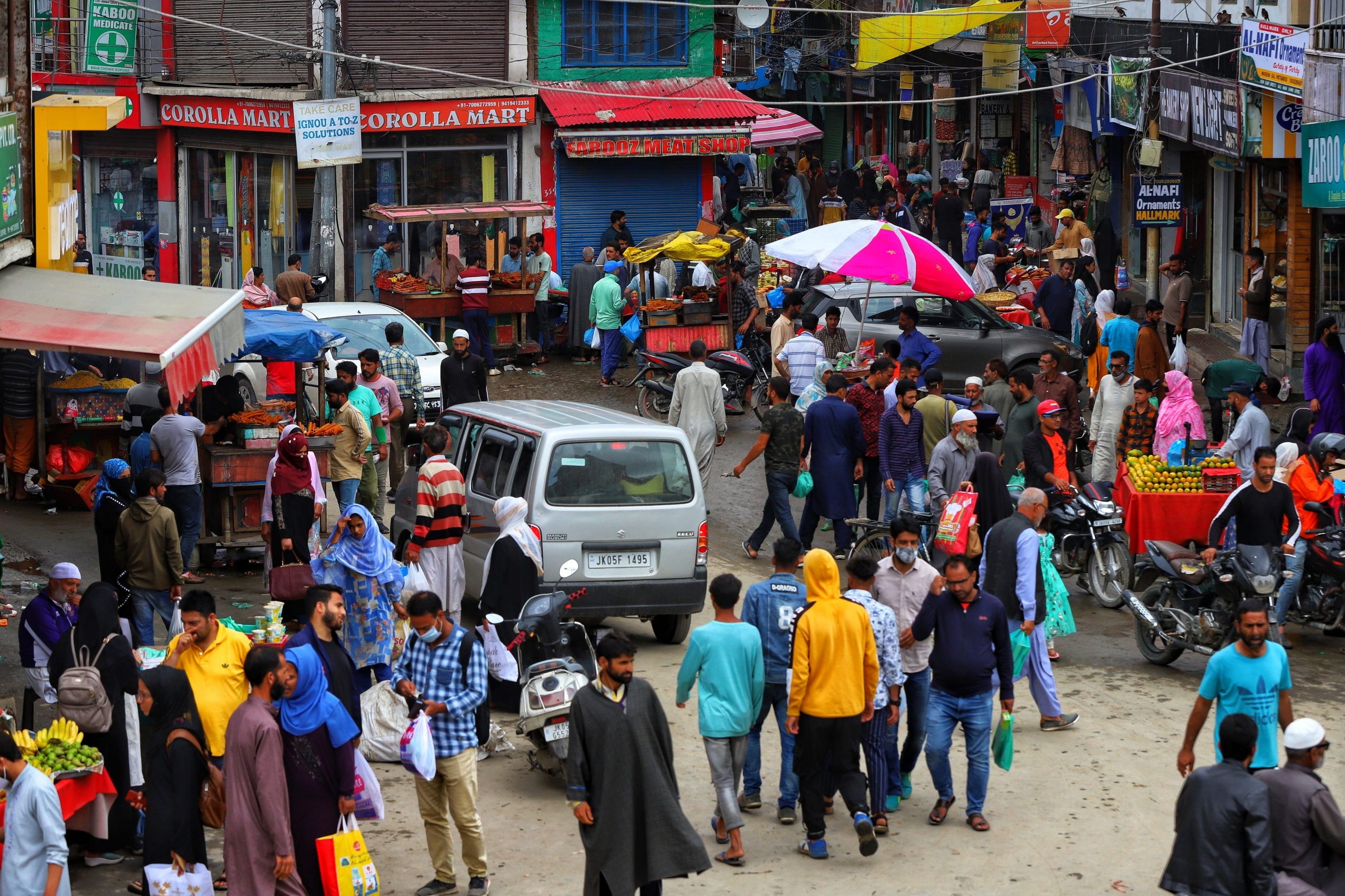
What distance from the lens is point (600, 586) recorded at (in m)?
11.4

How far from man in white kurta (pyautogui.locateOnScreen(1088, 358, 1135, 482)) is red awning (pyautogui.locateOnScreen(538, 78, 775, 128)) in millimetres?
13141

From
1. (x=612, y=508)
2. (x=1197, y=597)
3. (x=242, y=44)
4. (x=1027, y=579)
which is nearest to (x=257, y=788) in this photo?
(x=612, y=508)

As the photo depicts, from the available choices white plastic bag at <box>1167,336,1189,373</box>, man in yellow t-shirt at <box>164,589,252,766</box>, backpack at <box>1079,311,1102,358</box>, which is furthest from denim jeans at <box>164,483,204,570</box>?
backpack at <box>1079,311,1102,358</box>

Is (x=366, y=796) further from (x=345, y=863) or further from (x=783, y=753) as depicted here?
(x=783, y=753)

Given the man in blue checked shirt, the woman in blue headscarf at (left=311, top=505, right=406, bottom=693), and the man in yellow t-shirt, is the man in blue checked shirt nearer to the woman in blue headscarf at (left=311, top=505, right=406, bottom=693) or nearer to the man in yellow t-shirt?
the man in yellow t-shirt

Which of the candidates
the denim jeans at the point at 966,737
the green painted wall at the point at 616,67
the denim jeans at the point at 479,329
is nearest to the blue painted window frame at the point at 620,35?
the green painted wall at the point at 616,67

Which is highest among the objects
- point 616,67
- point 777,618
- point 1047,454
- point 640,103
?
point 616,67

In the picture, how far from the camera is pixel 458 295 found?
23.1m

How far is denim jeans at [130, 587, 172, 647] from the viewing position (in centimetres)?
1130

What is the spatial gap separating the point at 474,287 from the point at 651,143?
19.6 ft

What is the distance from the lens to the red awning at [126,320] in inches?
404

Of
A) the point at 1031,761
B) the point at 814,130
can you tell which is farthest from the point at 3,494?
the point at 814,130

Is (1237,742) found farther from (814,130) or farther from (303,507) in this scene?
(814,130)

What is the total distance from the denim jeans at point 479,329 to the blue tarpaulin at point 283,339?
7.50m
